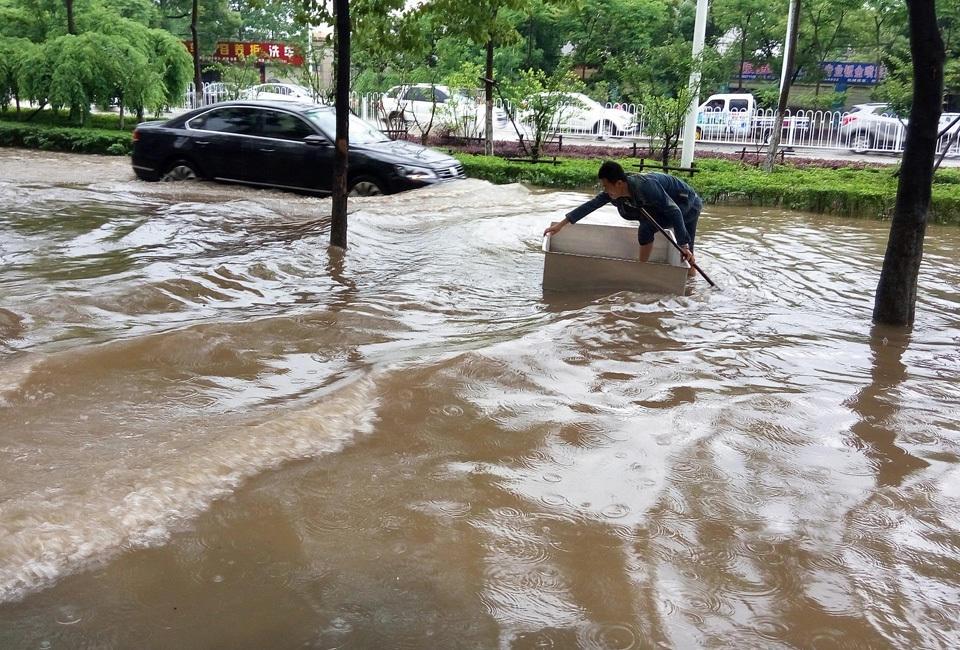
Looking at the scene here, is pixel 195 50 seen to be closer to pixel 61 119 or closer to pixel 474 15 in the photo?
pixel 61 119

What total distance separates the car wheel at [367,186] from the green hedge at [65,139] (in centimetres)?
808

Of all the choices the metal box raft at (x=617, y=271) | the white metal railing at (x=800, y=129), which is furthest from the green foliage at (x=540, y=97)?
the metal box raft at (x=617, y=271)

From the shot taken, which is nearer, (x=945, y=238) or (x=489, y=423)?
(x=489, y=423)

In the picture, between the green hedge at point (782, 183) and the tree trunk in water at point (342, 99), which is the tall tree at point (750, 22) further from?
the tree trunk in water at point (342, 99)

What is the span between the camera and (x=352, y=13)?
8789mm

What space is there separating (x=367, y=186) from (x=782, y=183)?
651cm

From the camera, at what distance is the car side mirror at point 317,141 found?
1132cm

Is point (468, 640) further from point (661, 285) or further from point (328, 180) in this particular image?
point (328, 180)

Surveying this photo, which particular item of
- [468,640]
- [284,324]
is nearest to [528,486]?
[468,640]

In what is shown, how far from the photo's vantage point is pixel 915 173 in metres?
5.96

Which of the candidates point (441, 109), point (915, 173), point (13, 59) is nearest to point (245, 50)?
point (13, 59)

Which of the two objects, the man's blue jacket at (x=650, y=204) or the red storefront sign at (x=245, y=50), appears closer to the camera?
the man's blue jacket at (x=650, y=204)

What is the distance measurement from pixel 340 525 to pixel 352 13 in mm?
6882

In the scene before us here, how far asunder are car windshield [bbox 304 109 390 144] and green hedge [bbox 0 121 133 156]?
286 inches
